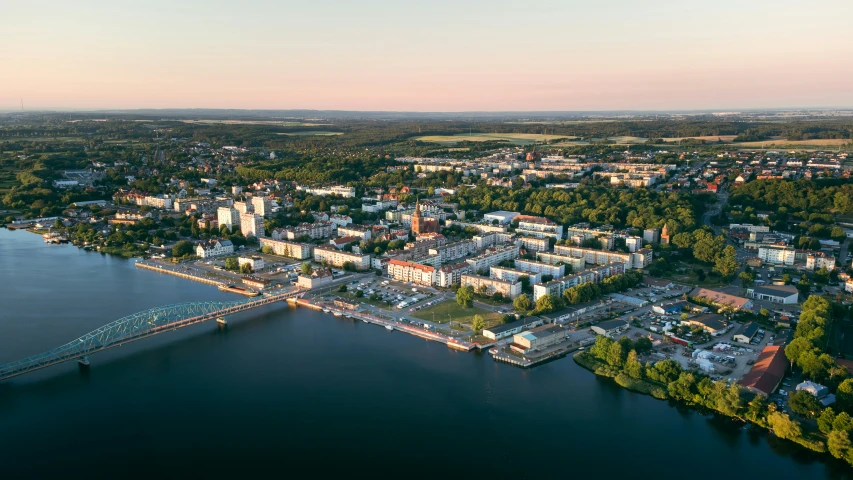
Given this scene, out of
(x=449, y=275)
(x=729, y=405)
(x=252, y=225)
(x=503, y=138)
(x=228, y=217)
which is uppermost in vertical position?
(x=503, y=138)

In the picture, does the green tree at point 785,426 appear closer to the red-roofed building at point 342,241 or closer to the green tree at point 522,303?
the green tree at point 522,303

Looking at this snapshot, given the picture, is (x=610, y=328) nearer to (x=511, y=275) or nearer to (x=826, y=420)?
(x=511, y=275)

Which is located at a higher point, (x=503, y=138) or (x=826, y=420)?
(x=503, y=138)

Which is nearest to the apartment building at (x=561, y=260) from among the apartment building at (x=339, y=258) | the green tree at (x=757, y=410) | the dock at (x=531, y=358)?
the apartment building at (x=339, y=258)

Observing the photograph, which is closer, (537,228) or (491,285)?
(491,285)

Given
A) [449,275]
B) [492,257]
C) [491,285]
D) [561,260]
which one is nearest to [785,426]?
[491,285]

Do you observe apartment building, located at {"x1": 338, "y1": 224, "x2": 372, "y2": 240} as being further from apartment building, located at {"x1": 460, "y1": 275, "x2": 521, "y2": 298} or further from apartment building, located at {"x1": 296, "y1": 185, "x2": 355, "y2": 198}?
apartment building, located at {"x1": 296, "y1": 185, "x2": 355, "y2": 198}
